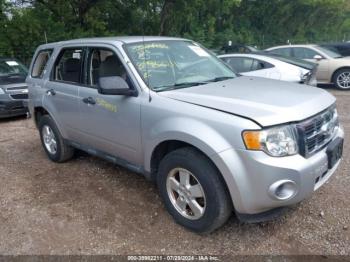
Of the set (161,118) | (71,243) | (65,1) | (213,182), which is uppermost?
(65,1)

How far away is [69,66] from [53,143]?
4.15 feet

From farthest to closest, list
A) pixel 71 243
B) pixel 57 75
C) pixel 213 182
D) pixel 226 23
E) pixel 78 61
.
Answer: pixel 226 23 → pixel 57 75 → pixel 78 61 → pixel 71 243 → pixel 213 182

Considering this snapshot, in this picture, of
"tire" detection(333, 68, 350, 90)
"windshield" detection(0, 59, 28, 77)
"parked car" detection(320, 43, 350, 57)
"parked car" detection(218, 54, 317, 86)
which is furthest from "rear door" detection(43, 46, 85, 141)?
"parked car" detection(320, 43, 350, 57)

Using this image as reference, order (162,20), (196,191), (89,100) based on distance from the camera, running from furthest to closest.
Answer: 1. (162,20)
2. (89,100)
3. (196,191)

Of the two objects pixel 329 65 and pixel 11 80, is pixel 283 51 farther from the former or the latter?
pixel 11 80

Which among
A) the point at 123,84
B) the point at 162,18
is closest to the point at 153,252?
the point at 123,84

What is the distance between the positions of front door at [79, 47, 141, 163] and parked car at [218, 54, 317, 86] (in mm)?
4697

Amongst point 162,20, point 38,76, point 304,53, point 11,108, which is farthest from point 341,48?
point 38,76

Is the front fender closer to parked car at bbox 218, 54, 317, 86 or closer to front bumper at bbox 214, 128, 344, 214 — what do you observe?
front bumper at bbox 214, 128, 344, 214

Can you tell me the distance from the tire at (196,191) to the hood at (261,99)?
485mm

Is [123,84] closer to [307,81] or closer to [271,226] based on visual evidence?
[271,226]

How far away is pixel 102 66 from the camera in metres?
4.10

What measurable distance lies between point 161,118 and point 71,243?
141 centimetres

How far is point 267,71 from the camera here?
27.0ft
